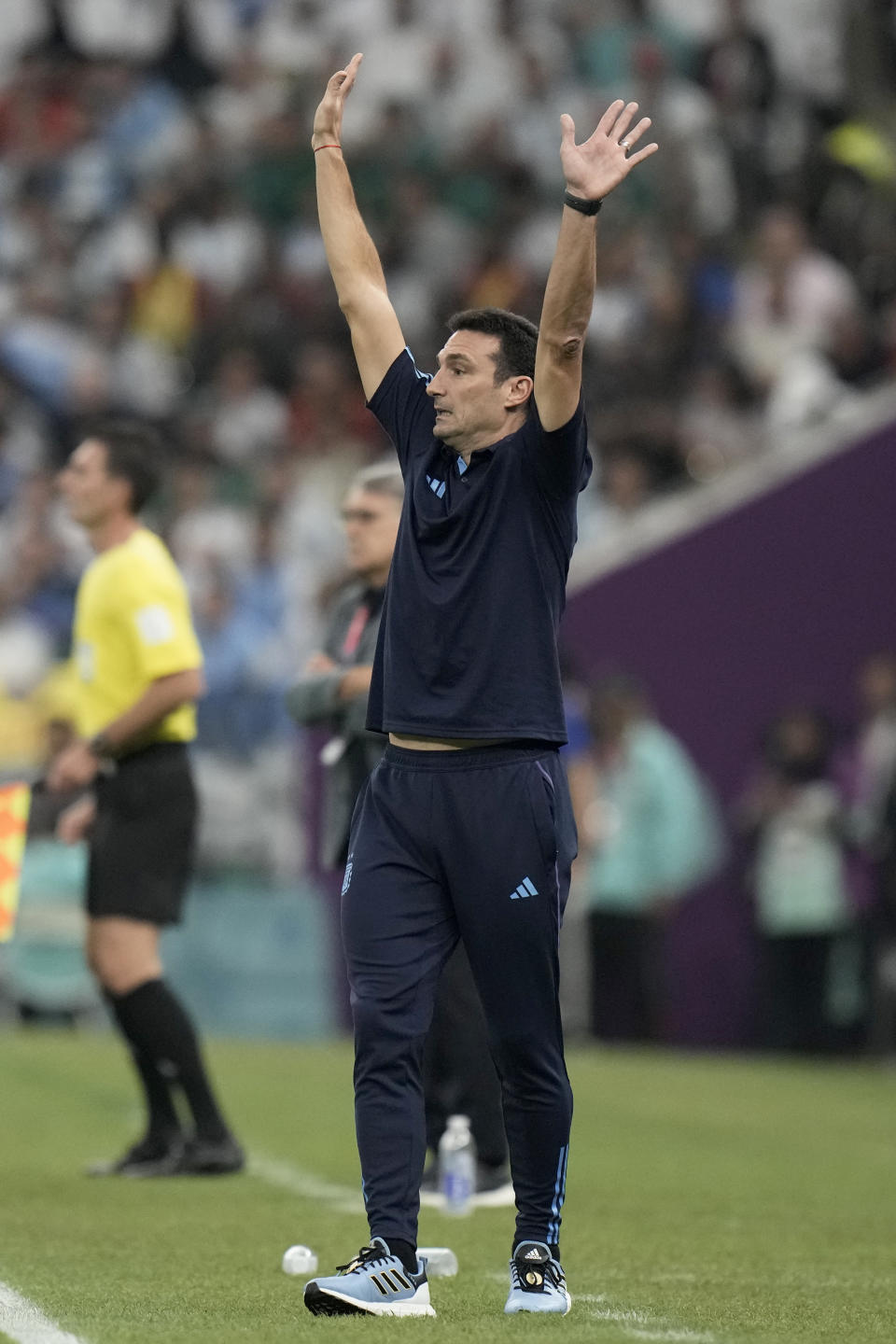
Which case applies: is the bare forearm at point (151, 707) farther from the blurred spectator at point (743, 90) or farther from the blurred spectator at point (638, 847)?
the blurred spectator at point (743, 90)

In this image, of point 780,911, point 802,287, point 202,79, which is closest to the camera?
point 780,911

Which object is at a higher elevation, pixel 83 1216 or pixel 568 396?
pixel 568 396

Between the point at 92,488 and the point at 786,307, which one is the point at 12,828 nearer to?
the point at 92,488

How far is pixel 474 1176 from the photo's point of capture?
7.47m

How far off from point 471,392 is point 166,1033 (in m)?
3.44

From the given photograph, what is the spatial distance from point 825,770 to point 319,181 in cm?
922

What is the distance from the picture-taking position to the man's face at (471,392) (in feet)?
16.8

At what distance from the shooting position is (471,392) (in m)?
5.11

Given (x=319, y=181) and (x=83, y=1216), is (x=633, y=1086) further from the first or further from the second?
(x=319, y=181)

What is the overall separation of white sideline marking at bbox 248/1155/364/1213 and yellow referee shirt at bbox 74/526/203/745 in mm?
1504

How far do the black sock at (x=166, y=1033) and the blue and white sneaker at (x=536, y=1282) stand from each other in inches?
116

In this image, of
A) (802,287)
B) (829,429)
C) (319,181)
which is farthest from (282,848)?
(319,181)

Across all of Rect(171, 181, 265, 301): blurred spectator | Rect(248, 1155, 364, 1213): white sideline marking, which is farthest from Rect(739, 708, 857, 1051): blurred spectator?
Rect(171, 181, 265, 301): blurred spectator

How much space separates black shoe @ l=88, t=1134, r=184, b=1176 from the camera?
7.88 metres
